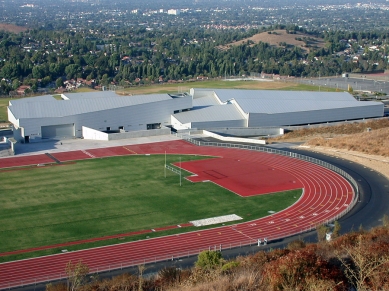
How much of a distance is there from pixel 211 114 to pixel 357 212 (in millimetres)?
28009

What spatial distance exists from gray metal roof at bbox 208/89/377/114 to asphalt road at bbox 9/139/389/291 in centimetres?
1460

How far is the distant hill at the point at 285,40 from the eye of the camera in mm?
145250

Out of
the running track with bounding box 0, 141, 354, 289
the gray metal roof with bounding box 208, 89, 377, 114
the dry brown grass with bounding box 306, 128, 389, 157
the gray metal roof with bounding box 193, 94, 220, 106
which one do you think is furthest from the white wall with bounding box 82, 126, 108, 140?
the dry brown grass with bounding box 306, 128, 389, 157

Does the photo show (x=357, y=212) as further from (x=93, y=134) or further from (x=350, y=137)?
(x=93, y=134)

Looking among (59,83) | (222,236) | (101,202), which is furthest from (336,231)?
(59,83)

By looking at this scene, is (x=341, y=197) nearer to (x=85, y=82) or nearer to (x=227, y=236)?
(x=227, y=236)

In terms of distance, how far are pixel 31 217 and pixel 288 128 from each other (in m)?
33.1

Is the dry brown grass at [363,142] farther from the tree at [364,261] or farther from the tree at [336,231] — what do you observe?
the tree at [364,261]

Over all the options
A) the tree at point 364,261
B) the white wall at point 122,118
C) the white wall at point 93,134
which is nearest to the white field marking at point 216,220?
the tree at point 364,261

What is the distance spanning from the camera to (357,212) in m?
35.0

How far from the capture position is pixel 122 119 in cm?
5803

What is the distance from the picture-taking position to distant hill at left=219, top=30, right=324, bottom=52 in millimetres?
145250

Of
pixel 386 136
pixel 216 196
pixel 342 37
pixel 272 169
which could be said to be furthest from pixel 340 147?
pixel 342 37

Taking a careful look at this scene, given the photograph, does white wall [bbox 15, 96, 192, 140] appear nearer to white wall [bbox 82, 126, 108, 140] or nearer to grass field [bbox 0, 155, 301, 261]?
white wall [bbox 82, 126, 108, 140]
